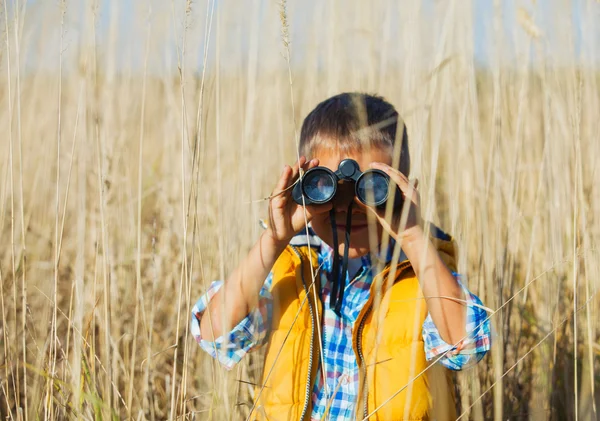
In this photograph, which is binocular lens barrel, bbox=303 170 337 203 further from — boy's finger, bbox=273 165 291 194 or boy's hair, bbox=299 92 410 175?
boy's hair, bbox=299 92 410 175

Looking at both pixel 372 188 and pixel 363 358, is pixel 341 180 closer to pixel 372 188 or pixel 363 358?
pixel 372 188

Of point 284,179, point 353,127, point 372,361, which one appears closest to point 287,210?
point 284,179

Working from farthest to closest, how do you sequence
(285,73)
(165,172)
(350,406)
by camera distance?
(165,172)
(285,73)
(350,406)

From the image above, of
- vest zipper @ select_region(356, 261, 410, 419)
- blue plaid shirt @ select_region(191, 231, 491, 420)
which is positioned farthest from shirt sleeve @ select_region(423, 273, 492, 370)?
vest zipper @ select_region(356, 261, 410, 419)

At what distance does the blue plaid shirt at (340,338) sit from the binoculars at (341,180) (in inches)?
7.9

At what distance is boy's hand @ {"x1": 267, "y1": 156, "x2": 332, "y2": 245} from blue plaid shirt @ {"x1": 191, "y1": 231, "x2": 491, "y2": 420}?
0.33 feet

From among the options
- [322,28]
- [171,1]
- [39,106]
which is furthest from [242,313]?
[39,106]

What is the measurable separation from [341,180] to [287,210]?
0.13 metres

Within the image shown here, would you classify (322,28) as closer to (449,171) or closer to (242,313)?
(449,171)

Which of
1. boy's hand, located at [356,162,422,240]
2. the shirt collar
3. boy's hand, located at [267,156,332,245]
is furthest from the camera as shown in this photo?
the shirt collar

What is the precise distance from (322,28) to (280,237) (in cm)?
86

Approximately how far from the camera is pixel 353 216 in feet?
4.09

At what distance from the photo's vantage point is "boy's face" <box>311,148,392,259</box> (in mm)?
1173

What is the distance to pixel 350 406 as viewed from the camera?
1224mm
